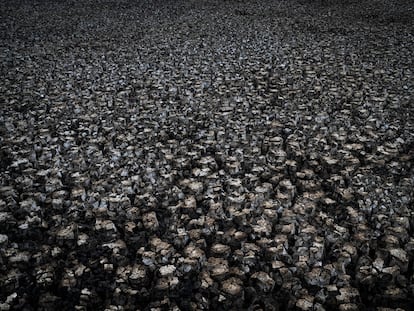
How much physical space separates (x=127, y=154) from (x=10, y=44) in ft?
30.1

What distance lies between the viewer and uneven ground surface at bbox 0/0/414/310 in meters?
3.19

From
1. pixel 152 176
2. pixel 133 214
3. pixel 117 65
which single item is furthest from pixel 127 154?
pixel 117 65

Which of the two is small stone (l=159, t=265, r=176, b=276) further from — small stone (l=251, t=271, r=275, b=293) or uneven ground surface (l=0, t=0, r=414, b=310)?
small stone (l=251, t=271, r=275, b=293)

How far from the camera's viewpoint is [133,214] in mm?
4086

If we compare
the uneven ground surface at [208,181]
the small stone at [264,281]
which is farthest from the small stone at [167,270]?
the small stone at [264,281]

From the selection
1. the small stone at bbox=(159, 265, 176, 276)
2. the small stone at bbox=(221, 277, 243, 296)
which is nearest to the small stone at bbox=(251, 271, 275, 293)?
the small stone at bbox=(221, 277, 243, 296)

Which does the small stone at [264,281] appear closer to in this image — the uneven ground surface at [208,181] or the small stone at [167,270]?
the uneven ground surface at [208,181]

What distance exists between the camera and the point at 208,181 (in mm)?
4641

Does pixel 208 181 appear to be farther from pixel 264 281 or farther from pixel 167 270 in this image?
pixel 264 281

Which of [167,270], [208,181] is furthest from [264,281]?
[208,181]

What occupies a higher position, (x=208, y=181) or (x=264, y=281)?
(x=208, y=181)

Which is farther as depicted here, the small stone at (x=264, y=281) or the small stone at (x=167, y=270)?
the small stone at (x=167, y=270)

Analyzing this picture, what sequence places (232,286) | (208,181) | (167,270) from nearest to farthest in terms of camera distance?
(232,286), (167,270), (208,181)

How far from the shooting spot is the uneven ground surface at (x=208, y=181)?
3.19 m
